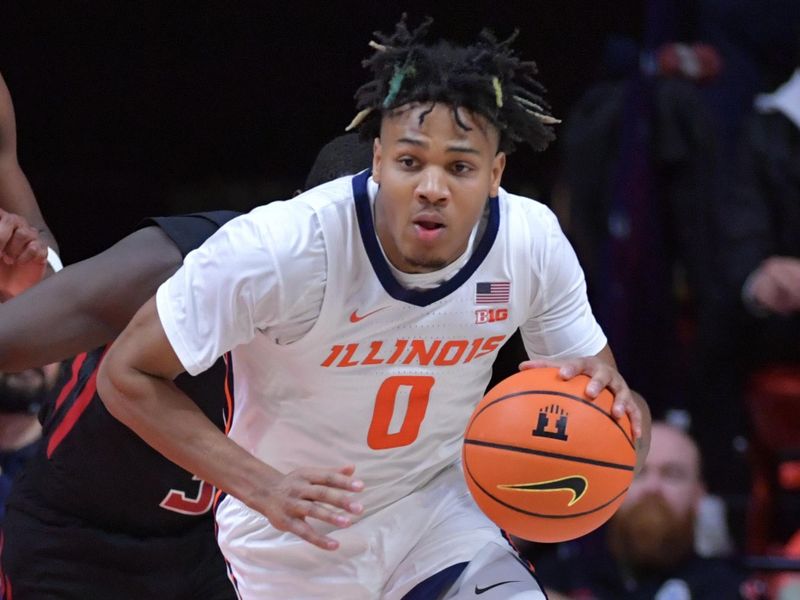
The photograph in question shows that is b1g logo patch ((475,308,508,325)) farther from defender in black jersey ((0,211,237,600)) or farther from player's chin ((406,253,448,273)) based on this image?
defender in black jersey ((0,211,237,600))

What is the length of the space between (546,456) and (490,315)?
Result: 1.30ft

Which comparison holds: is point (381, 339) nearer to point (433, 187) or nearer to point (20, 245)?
point (433, 187)

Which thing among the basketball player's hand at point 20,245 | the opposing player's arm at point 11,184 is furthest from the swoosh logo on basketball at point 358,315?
Result: the opposing player's arm at point 11,184

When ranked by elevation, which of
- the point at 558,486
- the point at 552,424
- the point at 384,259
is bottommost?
the point at 558,486

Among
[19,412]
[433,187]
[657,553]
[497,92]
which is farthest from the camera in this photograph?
[19,412]

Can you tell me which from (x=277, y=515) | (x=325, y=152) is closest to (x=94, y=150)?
(x=325, y=152)

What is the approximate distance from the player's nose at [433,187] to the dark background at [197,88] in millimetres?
3475

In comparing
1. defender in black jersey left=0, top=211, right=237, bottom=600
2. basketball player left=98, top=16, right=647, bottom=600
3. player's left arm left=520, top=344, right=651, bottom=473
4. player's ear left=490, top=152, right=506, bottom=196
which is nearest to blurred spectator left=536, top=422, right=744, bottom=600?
defender in black jersey left=0, top=211, right=237, bottom=600

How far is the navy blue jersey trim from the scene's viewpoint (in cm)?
310

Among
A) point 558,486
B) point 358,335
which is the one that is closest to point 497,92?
point 358,335

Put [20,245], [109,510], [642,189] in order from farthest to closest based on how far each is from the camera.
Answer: [642,189] → [109,510] → [20,245]

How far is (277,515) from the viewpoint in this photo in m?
2.81

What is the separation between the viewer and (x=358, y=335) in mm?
3121

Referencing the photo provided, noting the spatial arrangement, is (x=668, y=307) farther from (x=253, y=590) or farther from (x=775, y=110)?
(x=253, y=590)
